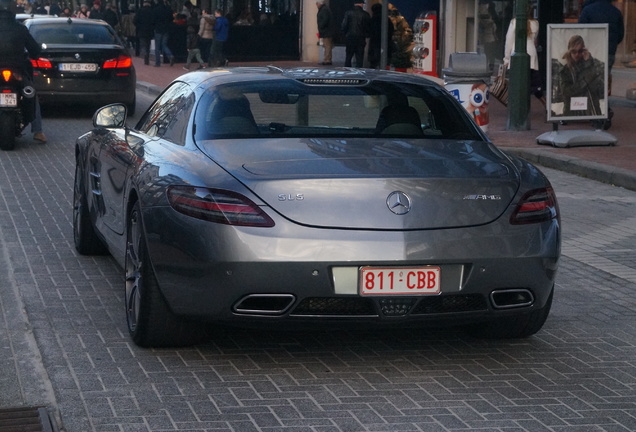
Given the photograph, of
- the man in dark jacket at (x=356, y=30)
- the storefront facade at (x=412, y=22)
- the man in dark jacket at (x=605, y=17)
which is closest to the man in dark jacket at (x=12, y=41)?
the man in dark jacket at (x=605, y=17)

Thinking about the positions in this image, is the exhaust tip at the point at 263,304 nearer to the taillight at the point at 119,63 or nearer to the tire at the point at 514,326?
the tire at the point at 514,326

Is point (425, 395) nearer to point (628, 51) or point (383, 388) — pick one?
point (383, 388)

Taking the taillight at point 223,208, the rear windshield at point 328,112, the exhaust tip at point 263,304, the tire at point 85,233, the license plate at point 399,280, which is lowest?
the tire at point 85,233

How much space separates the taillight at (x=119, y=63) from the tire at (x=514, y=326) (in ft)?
45.3

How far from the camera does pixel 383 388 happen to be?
5305 millimetres

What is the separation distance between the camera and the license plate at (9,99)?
1460cm

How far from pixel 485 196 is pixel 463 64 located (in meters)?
10.7

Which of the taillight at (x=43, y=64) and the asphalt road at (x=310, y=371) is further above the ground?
the taillight at (x=43, y=64)

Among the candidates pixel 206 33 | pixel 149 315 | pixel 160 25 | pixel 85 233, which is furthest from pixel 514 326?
pixel 160 25

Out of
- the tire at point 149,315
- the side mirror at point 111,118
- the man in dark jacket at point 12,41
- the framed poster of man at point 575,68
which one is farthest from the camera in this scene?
the framed poster of man at point 575,68

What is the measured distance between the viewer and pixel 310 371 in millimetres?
5574

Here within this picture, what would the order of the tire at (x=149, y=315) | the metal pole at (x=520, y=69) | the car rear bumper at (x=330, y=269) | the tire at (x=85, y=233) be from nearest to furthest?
the car rear bumper at (x=330, y=269) < the tire at (x=149, y=315) < the tire at (x=85, y=233) < the metal pole at (x=520, y=69)

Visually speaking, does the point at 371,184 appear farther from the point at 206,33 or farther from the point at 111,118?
the point at 206,33

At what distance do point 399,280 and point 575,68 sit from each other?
10438 millimetres
